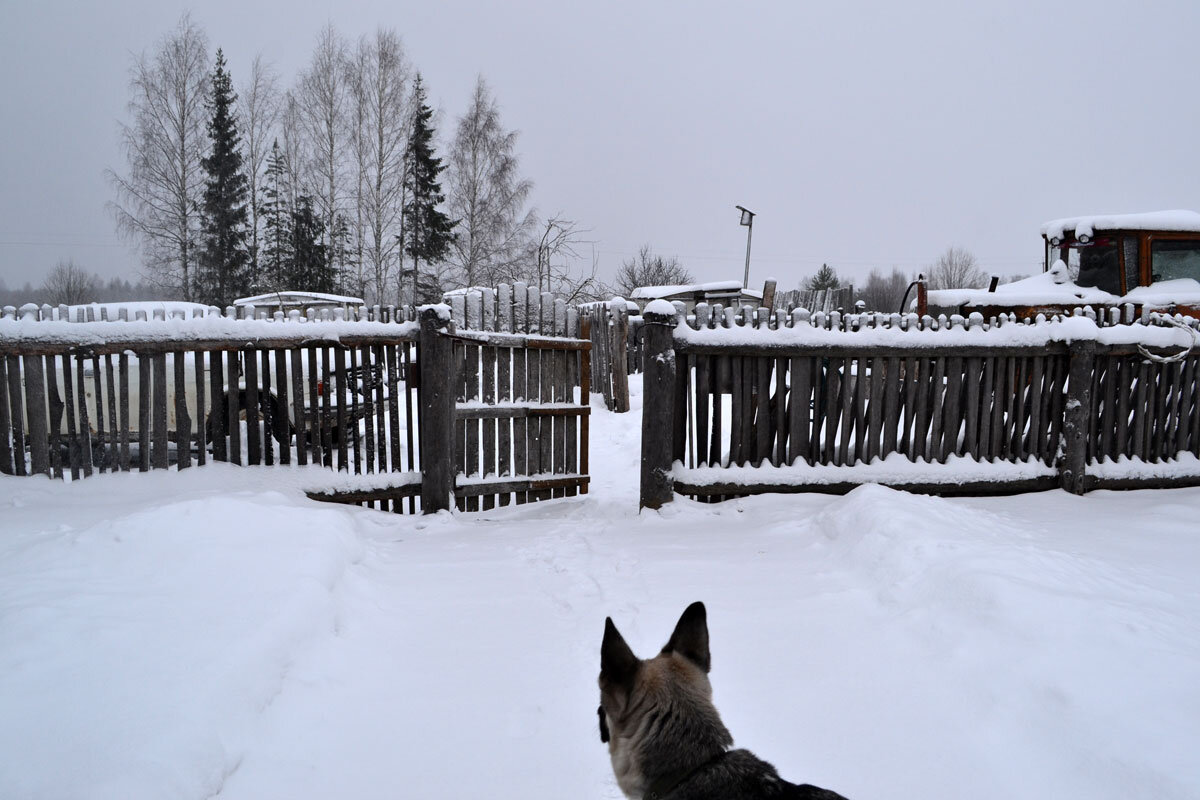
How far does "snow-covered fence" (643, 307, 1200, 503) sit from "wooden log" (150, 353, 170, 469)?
424 cm

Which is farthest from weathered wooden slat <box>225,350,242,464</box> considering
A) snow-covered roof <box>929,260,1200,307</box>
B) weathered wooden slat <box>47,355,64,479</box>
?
snow-covered roof <box>929,260,1200,307</box>

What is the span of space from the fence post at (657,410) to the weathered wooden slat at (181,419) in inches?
154

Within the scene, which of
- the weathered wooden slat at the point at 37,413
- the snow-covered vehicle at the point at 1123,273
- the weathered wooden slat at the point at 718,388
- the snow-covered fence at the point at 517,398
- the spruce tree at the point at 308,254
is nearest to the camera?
the weathered wooden slat at the point at 37,413

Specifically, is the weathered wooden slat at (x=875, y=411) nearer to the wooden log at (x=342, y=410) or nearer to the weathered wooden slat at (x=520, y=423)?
the weathered wooden slat at (x=520, y=423)

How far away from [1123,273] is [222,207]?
2980 centimetres

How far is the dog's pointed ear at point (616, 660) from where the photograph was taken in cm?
183

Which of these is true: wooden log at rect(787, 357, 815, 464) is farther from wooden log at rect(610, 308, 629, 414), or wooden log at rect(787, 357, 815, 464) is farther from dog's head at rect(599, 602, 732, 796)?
wooden log at rect(610, 308, 629, 414)

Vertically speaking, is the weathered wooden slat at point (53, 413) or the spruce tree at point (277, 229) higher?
the spruce tree at point (277, 229)

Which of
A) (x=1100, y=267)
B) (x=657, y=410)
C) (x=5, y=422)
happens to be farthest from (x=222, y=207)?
(x=1100, y=267)

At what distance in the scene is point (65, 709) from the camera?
2348mm

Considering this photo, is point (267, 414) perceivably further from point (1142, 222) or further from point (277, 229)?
point (277, 229)

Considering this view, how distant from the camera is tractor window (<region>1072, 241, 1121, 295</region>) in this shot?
10602 mm

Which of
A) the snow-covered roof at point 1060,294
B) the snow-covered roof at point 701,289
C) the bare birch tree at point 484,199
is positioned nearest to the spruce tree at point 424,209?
the bare birch tree at point 484,199

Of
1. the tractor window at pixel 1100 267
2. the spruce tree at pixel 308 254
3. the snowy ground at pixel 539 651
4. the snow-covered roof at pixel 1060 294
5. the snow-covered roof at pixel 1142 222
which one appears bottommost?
the snowy ground at pixel 539 651
